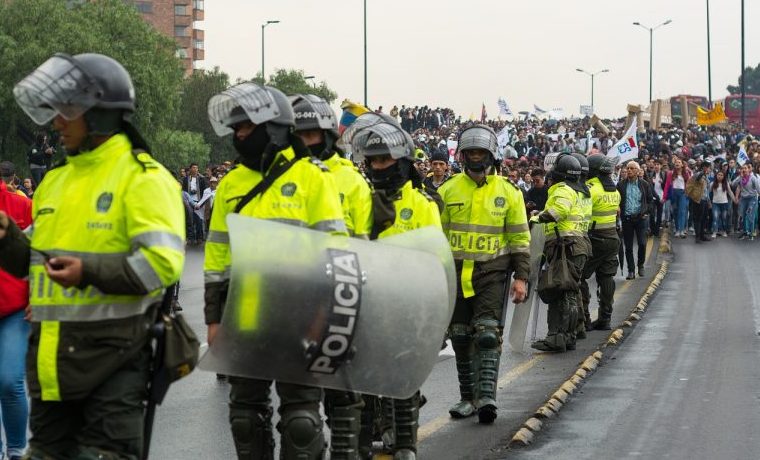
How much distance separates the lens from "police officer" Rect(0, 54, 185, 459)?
513cm

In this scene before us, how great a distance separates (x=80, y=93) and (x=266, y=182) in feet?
4.59

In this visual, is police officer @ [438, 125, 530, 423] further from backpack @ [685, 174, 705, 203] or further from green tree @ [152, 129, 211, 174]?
green tree @ [152, 129, 211, 174]

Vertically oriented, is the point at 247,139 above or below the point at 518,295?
above

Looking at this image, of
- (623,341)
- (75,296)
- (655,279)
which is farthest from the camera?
(655,279)

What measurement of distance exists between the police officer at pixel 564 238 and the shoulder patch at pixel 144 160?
891cm

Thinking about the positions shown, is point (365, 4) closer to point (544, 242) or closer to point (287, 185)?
point (544, 242)

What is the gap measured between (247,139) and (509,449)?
3082 mm

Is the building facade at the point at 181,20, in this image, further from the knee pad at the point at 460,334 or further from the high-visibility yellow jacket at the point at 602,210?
the knee pad at the point at 460,334

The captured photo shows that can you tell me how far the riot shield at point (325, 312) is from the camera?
597 cm

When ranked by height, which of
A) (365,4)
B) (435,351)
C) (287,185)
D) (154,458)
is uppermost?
(365,4)

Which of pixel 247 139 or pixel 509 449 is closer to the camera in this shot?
pixel 247 139

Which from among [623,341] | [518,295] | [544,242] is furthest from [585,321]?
[518,295]

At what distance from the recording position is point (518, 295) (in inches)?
384

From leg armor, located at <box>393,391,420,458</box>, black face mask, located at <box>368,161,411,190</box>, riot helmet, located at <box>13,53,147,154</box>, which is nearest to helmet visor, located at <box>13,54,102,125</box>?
riot helmet, located at <box>13,53,147,154</box>
